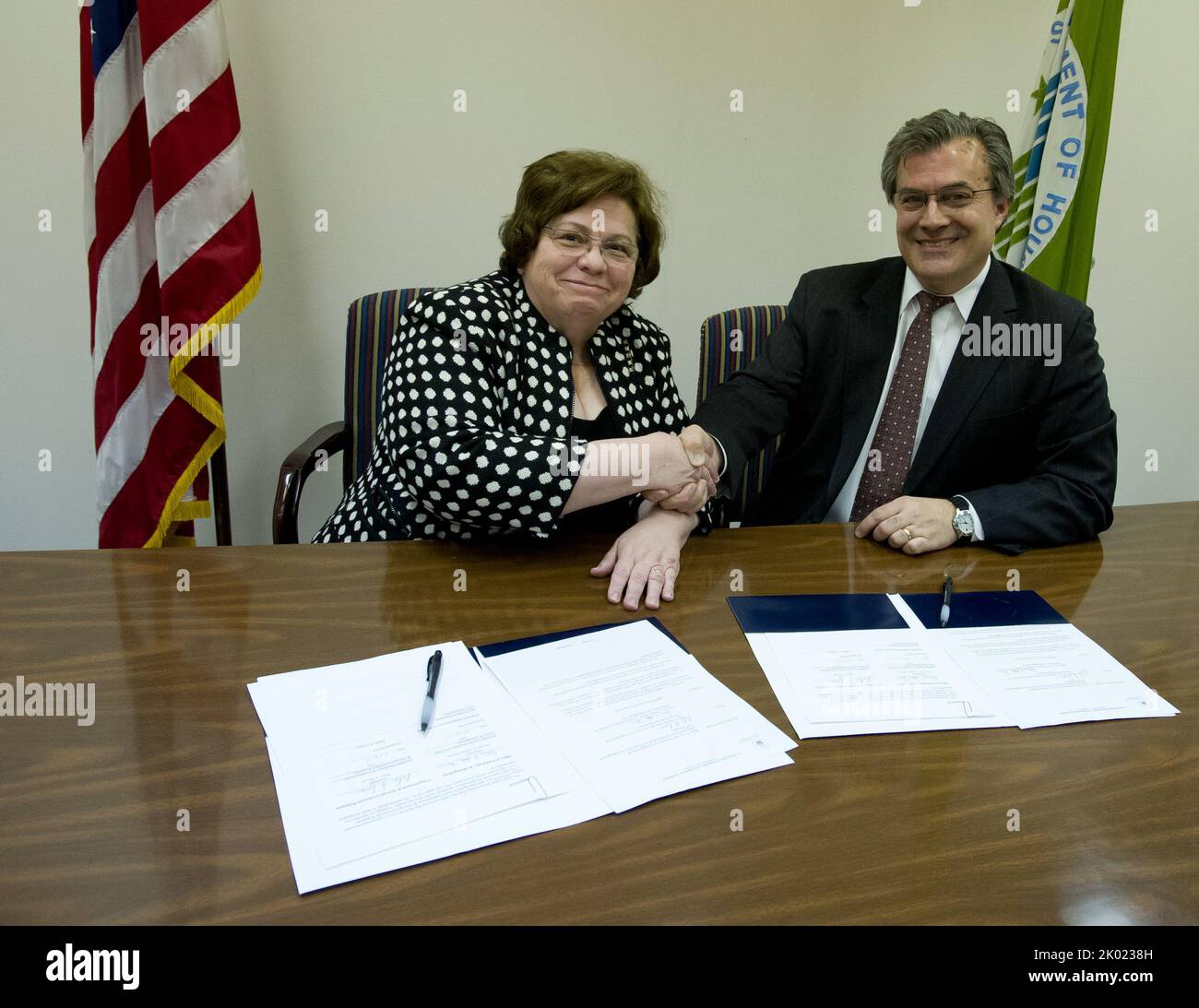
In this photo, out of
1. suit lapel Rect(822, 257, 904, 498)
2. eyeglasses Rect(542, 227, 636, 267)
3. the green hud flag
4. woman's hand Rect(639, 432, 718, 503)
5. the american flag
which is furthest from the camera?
the green hud flag

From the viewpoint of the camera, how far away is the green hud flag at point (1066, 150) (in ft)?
8.03

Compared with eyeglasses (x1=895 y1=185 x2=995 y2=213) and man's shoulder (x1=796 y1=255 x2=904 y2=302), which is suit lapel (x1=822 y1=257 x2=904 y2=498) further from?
eyeglasses (x1=895 y1=185 x2=995 y2=213)

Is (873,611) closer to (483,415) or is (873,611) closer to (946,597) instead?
(946,597)

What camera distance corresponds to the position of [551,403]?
162cm

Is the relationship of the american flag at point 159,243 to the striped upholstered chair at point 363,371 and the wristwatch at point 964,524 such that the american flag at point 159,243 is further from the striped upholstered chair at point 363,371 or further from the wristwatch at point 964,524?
the wristwatch at point 964,524

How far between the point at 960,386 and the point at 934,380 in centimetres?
9

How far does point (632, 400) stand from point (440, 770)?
1.03m

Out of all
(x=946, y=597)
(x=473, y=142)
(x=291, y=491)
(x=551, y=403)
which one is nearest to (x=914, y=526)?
(x=946, y=597)

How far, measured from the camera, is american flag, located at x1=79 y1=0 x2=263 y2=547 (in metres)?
2.09

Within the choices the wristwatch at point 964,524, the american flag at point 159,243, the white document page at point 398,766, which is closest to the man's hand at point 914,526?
the wristwatch at point 964,524

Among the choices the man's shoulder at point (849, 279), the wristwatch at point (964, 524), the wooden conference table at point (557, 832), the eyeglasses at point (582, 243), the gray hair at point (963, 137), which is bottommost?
the wooden conference table at point (557, 832)

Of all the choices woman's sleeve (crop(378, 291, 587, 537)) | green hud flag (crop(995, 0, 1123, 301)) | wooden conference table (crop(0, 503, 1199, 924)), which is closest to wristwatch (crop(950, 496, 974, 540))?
wooden conference table (crop(0, 503, 1199, 924))

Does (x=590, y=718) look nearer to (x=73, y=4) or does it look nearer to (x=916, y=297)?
(x=916, y=297)

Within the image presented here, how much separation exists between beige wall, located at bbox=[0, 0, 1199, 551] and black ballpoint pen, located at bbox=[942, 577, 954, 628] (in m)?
1.73
